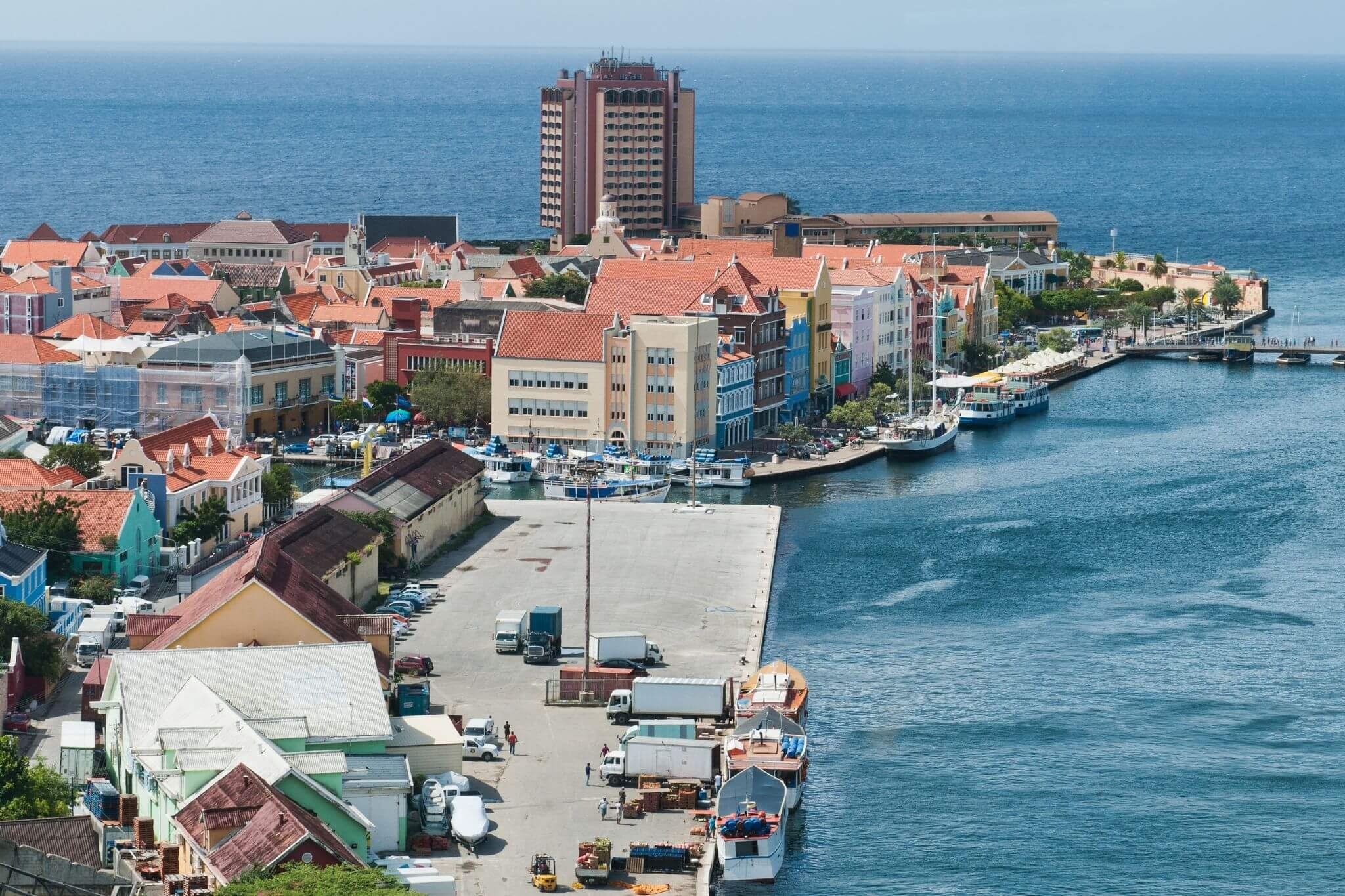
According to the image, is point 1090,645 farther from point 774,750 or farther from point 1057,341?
point 1057,341

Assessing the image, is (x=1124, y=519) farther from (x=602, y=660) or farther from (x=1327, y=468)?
(x=602, y=660)

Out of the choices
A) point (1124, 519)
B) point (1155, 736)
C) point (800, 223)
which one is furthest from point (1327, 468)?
point (800, 223)

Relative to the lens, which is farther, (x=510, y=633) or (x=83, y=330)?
(x=83, y=330)

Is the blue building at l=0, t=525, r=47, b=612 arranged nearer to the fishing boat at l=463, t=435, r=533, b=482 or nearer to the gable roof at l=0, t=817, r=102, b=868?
the gable roof at l=0, t=817, r=102, b=868

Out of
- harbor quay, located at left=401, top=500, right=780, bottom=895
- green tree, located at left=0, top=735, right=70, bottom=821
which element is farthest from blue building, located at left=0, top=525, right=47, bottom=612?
green tree, located at left=0, top=735, right=70, bottom=821

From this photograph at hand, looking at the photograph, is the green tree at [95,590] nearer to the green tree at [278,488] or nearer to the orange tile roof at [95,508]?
the orange tile roof at [95,508]

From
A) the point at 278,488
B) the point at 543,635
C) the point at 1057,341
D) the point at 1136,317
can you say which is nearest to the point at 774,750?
the point at 543,635
